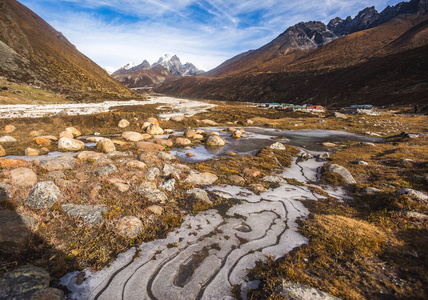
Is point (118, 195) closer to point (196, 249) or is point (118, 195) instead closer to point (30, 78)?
point (196, 249)

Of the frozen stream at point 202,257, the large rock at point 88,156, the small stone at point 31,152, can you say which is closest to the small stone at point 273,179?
the frozen stream at point 202,257

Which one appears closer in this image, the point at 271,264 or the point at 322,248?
the point at 271,264

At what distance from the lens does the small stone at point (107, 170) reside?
11538 mm

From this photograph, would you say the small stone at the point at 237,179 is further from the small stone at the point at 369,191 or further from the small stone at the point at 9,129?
the small stone at the point at 9,129

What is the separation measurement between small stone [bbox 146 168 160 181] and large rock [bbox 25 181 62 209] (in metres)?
4.48

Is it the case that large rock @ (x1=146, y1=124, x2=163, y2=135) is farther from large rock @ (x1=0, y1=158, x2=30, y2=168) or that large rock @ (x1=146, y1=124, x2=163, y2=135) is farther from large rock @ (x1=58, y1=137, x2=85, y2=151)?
large rock @ (x1=0, y1=158, x2=30, y2=168)

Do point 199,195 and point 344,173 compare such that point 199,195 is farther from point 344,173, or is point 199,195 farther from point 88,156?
point 344,173

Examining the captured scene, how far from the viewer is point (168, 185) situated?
438 inches

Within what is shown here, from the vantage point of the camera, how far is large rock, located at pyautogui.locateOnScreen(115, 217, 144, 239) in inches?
278

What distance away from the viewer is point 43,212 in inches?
293

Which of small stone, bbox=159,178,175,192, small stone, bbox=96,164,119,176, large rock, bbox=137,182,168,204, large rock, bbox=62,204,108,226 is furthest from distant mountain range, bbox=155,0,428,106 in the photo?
large rock, bbox=62,204,108,226

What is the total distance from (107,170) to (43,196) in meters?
3.91

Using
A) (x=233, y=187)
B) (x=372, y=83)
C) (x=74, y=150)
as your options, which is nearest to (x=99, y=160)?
(x=74, y=150)

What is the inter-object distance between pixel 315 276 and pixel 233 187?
24.1 ft
